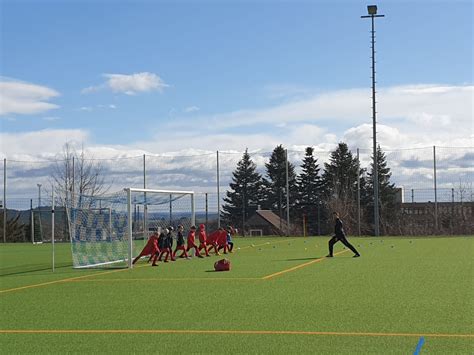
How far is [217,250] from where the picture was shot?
26.8 m

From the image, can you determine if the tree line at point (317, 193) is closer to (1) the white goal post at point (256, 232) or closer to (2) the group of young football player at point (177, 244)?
(1) the white goal post at point (256, 232)

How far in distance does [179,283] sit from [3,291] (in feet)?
12.0

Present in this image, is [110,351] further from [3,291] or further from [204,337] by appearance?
[3,291]

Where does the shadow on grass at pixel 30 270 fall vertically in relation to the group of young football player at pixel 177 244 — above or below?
below

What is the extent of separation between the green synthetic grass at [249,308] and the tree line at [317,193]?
1139 inches

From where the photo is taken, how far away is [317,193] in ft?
190

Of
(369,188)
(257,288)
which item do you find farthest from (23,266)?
(369,188)

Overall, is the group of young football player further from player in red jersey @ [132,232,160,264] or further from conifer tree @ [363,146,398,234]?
conifer tree @ [363,146,398,234]

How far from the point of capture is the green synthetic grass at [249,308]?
9.06 metres

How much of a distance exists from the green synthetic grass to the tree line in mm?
28939

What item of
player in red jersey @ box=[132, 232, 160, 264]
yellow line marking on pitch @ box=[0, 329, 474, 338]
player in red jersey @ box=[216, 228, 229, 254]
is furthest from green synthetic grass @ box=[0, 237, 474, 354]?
player in red jersey @ box=[216, 228, 229, 254]

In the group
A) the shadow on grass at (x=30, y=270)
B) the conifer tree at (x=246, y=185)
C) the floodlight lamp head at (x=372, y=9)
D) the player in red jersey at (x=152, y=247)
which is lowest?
the shadow on grass at (x=30, y=270)

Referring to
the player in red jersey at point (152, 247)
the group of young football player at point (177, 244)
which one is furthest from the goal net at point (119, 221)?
the group of young football player at point (177, 244)

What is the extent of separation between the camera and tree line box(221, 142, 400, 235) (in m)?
49.6
